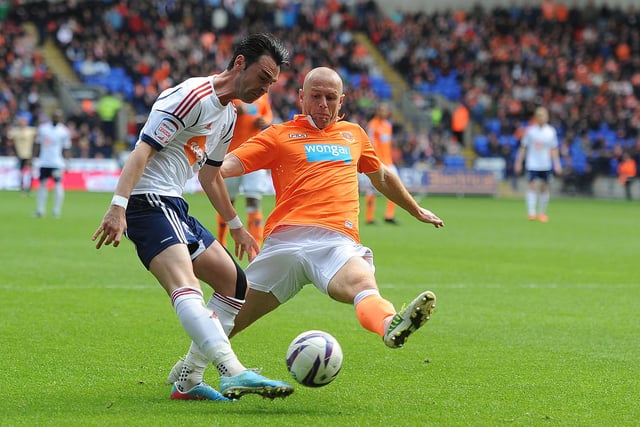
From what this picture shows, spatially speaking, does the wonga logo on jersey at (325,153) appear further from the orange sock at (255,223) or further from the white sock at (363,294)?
the orange sock at (255,223)

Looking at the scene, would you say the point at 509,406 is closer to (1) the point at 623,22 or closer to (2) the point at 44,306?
(2) the point at 44,306

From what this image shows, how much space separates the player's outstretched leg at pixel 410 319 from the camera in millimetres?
5699

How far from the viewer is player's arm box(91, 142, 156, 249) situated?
5.71 meters

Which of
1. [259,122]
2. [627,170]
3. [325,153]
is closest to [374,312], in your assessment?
[325,153]

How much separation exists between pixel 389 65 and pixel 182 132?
42.2 m

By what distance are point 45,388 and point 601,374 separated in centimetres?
365

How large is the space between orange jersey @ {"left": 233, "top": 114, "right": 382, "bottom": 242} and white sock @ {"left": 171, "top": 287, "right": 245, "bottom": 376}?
105 centimetres

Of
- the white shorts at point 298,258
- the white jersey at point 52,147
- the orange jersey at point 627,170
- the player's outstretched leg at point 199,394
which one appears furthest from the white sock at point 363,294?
the orange jersey at point 627,170

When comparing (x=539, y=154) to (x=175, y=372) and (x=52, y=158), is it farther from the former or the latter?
(x=175, y=372)

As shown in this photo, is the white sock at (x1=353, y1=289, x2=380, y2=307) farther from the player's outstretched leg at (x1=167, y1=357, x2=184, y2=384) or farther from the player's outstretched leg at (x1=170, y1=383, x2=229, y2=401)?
the player's outstretched leg at (x1=167, y1=357, x2=184, y2=384)

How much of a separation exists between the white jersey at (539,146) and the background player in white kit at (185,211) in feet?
64.0

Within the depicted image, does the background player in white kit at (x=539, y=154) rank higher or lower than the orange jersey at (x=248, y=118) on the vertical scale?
lower

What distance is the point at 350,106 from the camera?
138 feet

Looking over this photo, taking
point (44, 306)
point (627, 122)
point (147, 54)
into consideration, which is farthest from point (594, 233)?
point (147, 54)
